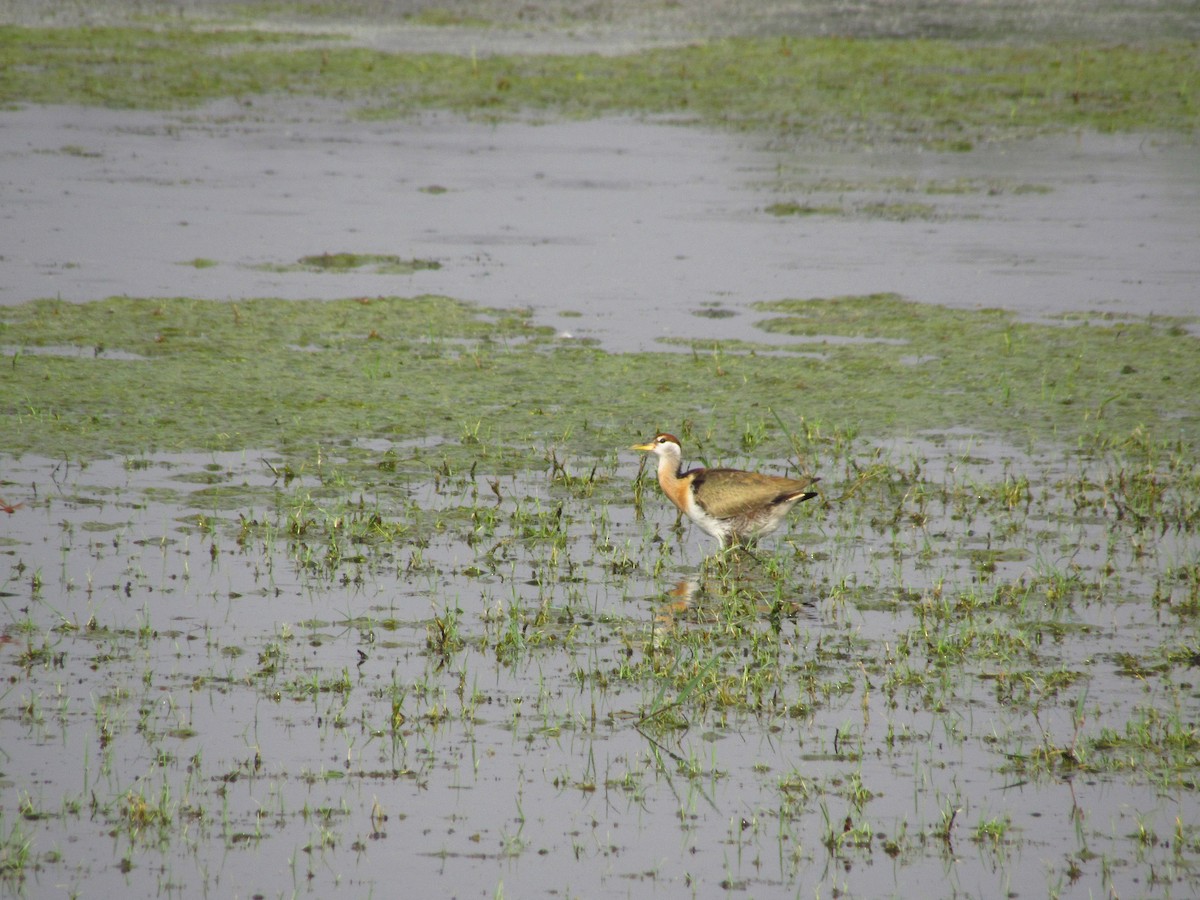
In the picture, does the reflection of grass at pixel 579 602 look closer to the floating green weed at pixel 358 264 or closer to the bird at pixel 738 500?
the bird at pixel 738 500

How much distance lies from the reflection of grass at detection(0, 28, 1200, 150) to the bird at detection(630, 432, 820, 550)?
672 inches

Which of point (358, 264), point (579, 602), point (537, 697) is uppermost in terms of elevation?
point (358, 264)

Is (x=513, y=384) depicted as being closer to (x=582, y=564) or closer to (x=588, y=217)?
(x=582, y=564)

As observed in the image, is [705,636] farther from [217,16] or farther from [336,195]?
[217,16]

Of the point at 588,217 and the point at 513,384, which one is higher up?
the point at 588,217

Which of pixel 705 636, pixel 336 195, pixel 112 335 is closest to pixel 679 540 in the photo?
pixel 705 636

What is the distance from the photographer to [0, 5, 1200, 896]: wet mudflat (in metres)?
6.10

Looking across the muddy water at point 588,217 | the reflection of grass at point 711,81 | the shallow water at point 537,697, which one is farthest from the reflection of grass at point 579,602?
the reflection of grass at point 711,81

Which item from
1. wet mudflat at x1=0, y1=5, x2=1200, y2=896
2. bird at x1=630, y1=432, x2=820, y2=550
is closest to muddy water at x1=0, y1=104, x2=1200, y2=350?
wet mudflat at x1=0, y1=5, x2=1200, y2=896

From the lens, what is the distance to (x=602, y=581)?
8852mm

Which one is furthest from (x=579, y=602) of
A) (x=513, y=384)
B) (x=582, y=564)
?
(x=513, y=384)

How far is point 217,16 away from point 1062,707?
34.2m

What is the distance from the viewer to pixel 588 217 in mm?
20312

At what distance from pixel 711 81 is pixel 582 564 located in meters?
22.2
